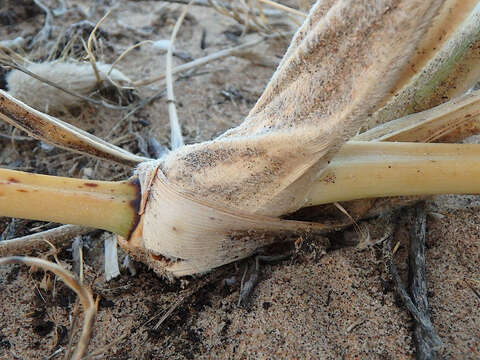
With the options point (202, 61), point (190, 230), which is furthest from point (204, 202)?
point (202, 61)

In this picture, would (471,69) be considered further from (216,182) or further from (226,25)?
(226,25)

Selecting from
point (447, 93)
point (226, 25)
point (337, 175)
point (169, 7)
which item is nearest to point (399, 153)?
point (337, 175)

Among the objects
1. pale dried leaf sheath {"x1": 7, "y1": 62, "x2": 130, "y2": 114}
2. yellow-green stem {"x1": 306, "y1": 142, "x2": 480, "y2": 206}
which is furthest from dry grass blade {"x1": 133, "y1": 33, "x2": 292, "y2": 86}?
yellow-green stem {"x1": 306, "y1": 142, "x2": 480, "y2": 206}

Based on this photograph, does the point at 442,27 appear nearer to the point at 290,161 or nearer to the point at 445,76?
the point at 445,76

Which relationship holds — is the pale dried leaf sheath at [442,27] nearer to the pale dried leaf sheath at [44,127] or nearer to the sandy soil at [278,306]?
the sandy soil at [278,306]

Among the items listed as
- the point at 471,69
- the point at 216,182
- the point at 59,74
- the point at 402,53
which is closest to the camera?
the point at 402,53

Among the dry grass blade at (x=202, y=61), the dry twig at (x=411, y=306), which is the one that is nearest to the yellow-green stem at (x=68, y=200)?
the dry twig at (x=411, y=306)
